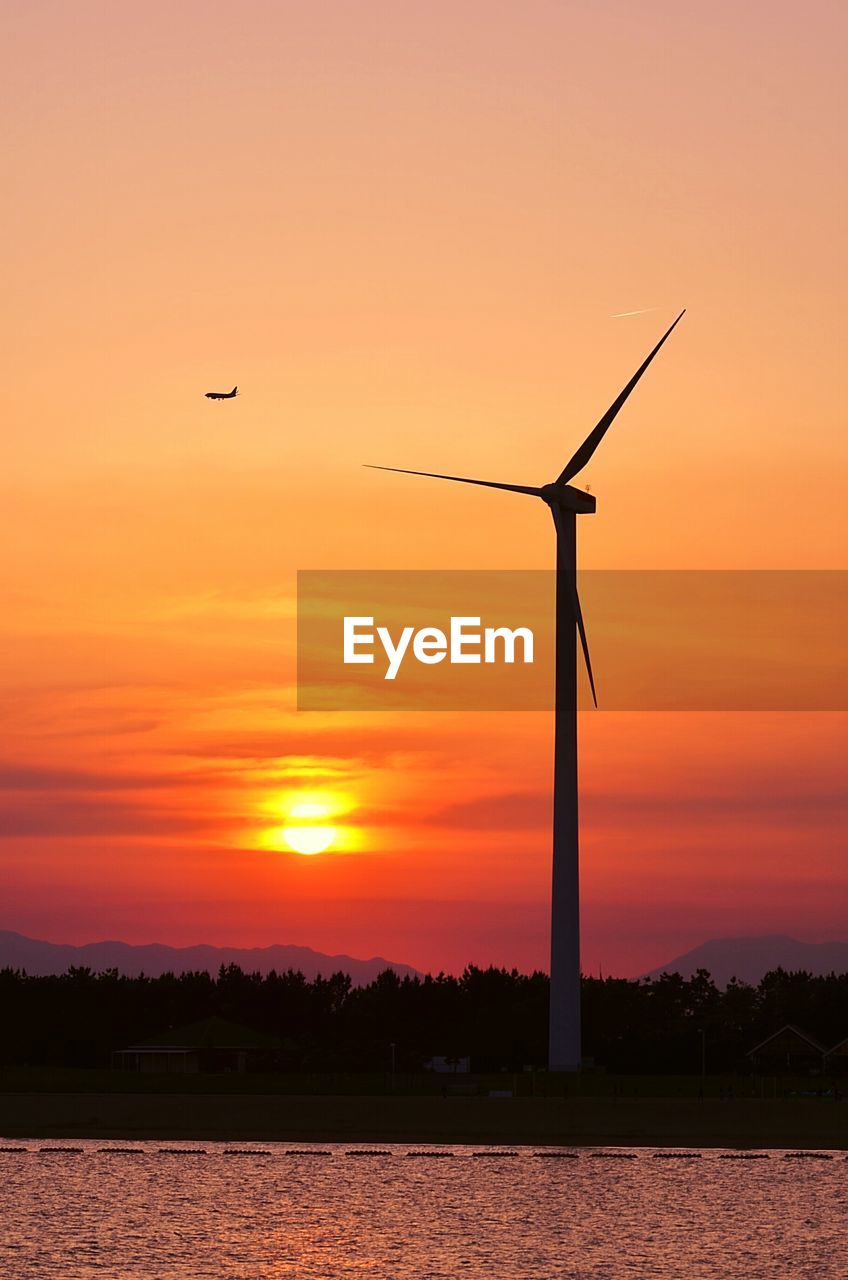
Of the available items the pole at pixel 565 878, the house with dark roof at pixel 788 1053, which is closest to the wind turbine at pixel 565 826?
the pole at pixel 565 878

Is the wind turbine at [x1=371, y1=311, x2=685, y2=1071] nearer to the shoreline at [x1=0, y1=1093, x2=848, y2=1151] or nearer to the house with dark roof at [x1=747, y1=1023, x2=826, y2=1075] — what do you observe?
the shoreline at [x1=0, y1=1093, x2=848, y2=1151]

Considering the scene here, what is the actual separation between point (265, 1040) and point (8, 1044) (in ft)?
101

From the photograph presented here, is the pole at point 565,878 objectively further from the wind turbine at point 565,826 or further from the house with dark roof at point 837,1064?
the house with dark roof at point 837,1064

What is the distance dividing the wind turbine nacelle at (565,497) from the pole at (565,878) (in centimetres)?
819

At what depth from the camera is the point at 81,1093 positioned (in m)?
123

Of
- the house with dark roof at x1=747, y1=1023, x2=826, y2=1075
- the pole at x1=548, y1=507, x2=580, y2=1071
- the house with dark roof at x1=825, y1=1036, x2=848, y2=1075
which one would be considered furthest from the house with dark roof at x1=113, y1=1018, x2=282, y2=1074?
the pole at x1=548, y1=507, x2=580, y2=1071

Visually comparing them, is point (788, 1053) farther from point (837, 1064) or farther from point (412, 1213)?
point (412, 1213)

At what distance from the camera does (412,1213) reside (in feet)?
262

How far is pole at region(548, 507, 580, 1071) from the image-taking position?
106938mm

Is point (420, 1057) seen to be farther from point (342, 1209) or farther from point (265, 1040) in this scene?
point (342, 1209)

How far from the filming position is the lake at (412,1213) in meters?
66.9

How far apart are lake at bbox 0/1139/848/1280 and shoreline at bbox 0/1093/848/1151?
2.08 metres

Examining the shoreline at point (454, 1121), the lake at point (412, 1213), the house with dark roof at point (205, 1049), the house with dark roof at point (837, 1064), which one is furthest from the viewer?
the house with dark roof at point (205, 1049)

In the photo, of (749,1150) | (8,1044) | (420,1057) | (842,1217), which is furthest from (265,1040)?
(842,1217)
